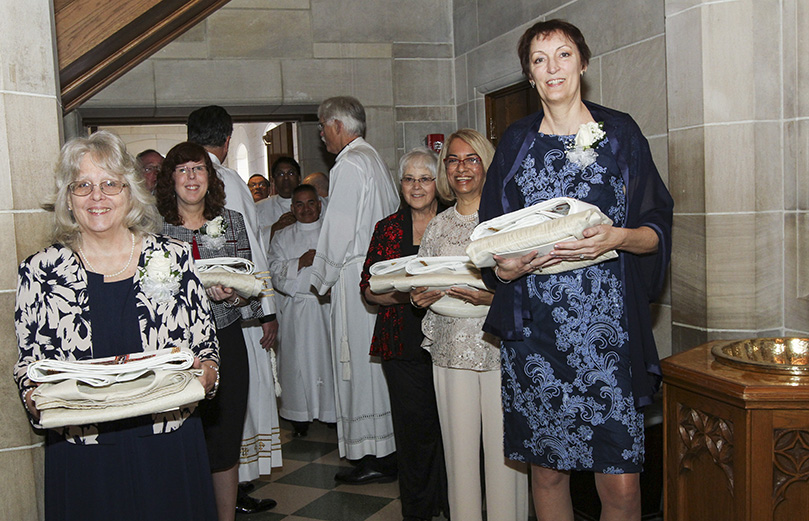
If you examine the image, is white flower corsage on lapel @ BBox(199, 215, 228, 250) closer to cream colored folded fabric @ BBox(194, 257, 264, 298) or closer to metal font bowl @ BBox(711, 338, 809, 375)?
cream colored folded fabric @ BBox(194, 257, 264, 298)

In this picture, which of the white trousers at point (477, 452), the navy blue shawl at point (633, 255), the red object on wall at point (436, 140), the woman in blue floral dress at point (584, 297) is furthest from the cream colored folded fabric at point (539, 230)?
the red object on wall at point (436, 140)

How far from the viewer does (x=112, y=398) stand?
1901mm

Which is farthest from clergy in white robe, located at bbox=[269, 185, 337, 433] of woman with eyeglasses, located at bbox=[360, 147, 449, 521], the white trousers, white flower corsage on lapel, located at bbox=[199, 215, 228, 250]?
the white trousers

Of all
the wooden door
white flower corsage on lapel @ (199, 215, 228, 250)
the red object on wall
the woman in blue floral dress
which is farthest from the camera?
the red object on wall

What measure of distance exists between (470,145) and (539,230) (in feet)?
3.74

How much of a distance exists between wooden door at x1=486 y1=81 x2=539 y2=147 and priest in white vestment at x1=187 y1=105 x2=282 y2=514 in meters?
2.52

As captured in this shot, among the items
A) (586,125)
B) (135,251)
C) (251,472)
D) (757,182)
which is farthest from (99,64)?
(757,182)

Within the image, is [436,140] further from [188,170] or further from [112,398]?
[112,398]

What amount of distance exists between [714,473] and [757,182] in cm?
127

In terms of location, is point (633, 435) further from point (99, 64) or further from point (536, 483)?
point (99, 64)

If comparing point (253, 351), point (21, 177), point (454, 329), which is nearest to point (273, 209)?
point (253, 351)

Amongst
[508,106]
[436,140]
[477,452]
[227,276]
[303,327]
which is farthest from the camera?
[436,140]

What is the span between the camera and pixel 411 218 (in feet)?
12.0

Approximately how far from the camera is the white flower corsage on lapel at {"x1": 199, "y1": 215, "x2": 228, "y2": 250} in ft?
10.9
